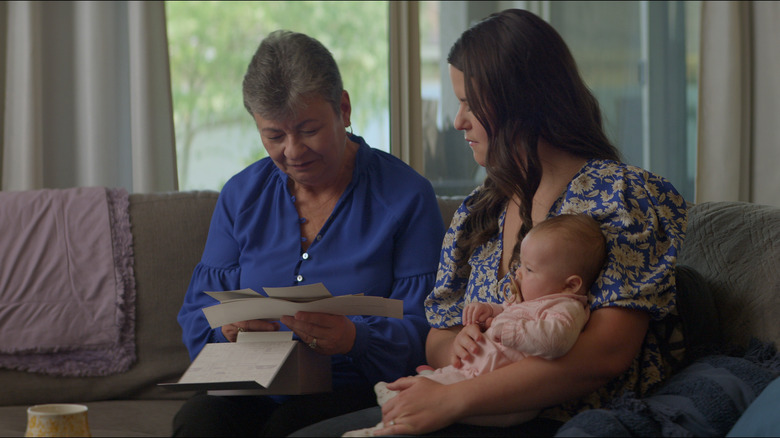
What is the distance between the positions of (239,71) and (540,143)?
205 centimetres

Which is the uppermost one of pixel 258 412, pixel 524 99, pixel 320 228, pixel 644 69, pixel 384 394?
pixel 644 69

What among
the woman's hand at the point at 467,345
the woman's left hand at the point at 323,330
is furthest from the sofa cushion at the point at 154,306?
the woman's hand at the point at 467,345

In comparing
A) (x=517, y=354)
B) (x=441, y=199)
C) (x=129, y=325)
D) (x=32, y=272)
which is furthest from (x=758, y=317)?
(x=32, y=272)

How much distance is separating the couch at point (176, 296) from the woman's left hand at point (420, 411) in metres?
0.56

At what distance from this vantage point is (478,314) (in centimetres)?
154

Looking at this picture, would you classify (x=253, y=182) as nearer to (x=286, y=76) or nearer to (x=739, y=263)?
(x=286, y=76)

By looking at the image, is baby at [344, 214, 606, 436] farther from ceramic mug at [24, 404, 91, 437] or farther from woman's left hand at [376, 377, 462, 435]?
ceramic mug at [24, 404, 91, 437]

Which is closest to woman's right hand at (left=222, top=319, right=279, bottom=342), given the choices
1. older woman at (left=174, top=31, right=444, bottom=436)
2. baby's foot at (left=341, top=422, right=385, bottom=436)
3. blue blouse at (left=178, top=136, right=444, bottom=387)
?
older woman at (left=174, top=31, right=444, bottom=436)

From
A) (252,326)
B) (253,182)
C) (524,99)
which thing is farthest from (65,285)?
(524,99)

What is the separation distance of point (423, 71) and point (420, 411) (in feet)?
8.03

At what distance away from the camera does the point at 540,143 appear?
5.32 feet

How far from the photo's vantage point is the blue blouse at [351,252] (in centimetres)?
187

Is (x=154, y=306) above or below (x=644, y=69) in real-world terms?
below

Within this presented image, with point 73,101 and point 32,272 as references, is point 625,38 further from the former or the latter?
point 32,272
